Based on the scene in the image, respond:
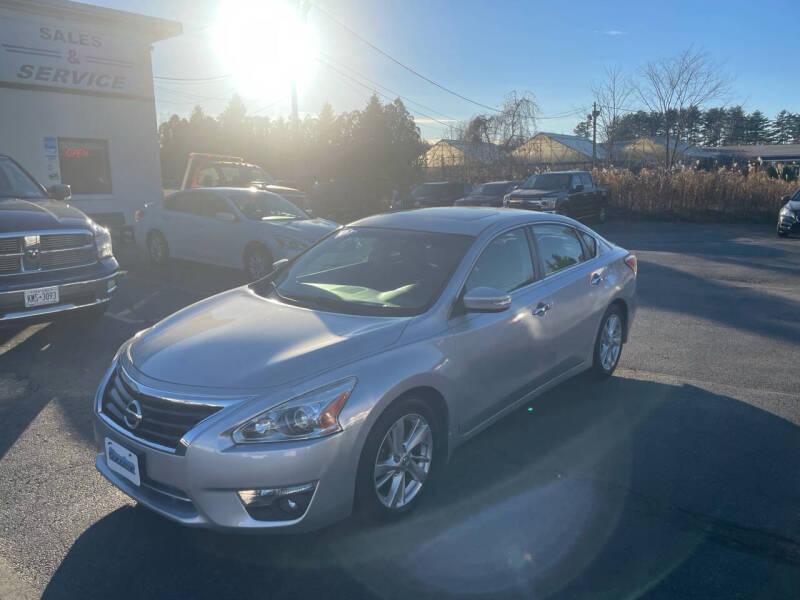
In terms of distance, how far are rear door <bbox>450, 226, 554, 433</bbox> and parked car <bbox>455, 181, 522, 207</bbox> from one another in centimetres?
1674

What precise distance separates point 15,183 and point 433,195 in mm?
16217

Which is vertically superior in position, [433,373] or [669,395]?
[433,373]

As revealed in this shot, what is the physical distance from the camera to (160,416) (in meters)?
3.21

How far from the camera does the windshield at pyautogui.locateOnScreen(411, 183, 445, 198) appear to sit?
2322 centimetres

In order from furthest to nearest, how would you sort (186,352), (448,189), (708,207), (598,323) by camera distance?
(708,207)
(448,189)
(598,323)
(186,352)

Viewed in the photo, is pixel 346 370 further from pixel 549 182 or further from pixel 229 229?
pixel 549 182

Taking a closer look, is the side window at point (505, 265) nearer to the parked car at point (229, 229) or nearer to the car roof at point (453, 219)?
the car roof at point (453, 219)

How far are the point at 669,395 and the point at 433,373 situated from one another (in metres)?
2.91

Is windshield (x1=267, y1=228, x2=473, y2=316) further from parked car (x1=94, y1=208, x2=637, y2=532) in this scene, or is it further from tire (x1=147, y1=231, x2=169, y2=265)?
tire (x1=147, y1=231, x2=169, y2=265)

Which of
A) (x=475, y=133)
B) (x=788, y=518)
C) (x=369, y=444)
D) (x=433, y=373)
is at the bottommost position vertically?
(x=788, y=518)

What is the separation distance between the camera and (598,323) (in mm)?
5480

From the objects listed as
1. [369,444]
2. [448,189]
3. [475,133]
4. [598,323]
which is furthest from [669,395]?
[475,133]

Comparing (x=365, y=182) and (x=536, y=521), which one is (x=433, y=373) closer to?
(x=536, y=521)

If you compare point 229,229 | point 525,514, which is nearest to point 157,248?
point 229,229
